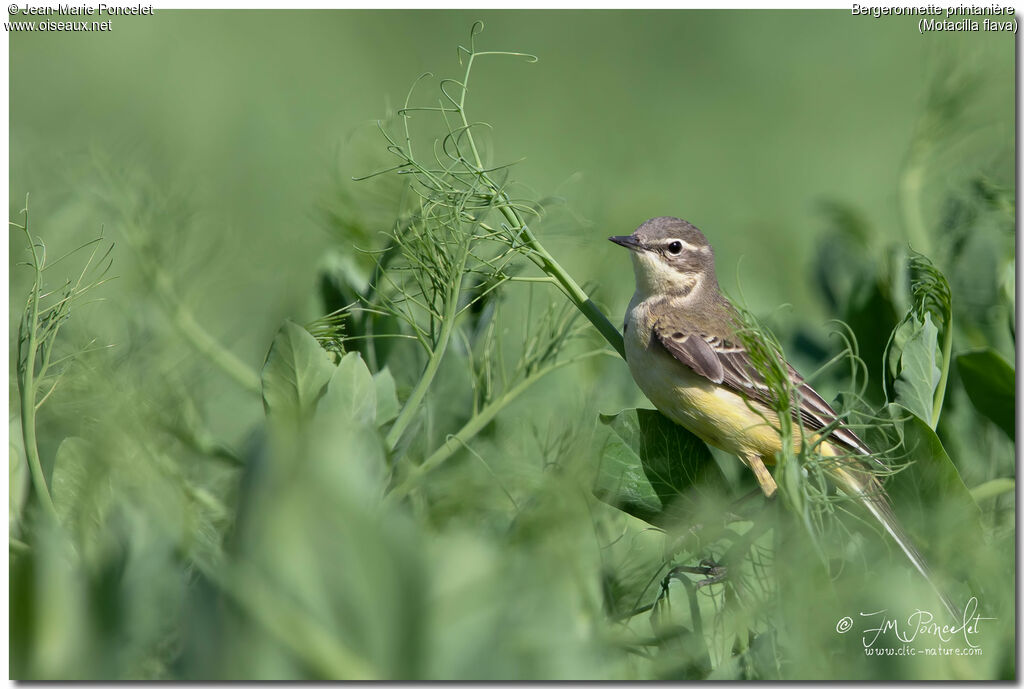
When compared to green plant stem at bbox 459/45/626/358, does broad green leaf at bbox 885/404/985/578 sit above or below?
below

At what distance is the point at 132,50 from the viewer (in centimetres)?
923

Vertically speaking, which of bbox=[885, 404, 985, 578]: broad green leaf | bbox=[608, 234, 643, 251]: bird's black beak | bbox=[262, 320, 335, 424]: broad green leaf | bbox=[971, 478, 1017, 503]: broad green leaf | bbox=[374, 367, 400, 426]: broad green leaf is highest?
bbox=[262, 320, 335, 424]: broad green leaf

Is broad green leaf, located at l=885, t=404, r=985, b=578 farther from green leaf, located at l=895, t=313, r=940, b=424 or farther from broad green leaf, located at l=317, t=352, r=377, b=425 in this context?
broad green leaf, located at l=317, t=352, r=377, b=425

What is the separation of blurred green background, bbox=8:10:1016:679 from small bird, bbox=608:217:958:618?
0.56ft

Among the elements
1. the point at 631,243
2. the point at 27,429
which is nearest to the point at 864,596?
the point at 27,429

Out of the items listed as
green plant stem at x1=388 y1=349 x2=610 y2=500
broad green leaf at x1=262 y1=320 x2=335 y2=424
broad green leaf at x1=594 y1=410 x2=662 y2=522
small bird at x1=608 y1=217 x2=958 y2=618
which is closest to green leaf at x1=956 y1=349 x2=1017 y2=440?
small bird at x1=608 y1=217 x2=958 y2=618

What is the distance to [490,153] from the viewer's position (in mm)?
3320

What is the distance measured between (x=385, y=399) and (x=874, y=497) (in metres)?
1.30

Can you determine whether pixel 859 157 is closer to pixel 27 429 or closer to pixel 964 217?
pixel 964 217

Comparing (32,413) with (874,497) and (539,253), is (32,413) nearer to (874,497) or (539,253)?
(539,253)

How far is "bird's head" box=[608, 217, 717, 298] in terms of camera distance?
4301 mm

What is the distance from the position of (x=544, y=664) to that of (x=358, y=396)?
0.99 metres

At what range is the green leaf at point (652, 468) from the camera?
8.61 ft

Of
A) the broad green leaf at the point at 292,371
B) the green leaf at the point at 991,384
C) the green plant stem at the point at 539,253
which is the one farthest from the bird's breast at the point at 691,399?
the broad green leaf at the point at 292,371
